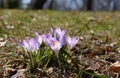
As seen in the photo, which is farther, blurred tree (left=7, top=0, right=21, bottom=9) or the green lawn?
blurred tree (left=7, top=0, right=21, bottom=9)

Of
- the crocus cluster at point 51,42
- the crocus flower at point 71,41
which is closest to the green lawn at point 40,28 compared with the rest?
the crocus cluster at point 51,42

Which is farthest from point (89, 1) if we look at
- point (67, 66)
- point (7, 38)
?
point (67, 66)

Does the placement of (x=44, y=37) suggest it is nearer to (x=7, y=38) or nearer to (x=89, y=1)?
(x=7, y=38)

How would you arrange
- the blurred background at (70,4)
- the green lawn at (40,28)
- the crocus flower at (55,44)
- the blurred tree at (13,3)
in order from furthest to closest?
the blurred tree at (13,3) < the blurred background at (70,4) < the green lawn at (40,28) < the crocus flower at (55,44)

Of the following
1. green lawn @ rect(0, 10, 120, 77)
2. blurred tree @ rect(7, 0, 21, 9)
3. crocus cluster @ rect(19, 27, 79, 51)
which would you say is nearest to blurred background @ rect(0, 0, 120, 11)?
blurred tree @ rect(7, 0, 21, 9)

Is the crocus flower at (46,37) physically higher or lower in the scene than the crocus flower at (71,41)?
higher

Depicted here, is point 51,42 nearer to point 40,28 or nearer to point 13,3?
point 40,28

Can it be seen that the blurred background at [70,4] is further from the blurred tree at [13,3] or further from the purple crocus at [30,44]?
the purple crocus at [30,44]

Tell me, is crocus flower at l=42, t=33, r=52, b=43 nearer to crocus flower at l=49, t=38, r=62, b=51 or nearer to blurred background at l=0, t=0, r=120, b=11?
crocus flower at l=49, t=38, r=62, b=51
